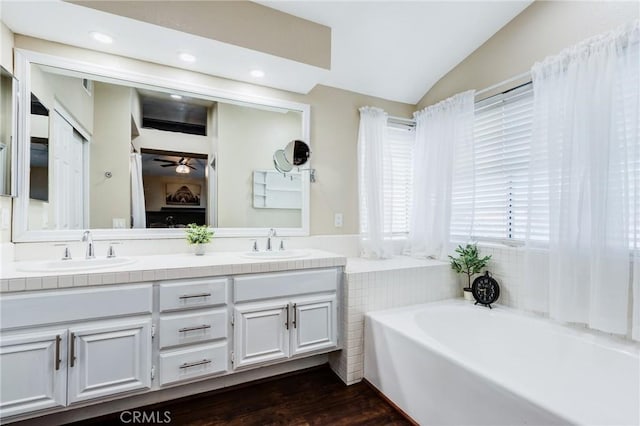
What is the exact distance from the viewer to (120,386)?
1.50 meters

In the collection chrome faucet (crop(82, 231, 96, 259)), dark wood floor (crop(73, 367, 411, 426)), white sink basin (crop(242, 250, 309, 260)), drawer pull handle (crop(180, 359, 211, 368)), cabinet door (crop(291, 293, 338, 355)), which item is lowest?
dark wood floor (crop(73, 367, 411, 426))

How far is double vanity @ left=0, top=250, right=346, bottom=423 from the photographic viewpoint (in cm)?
135

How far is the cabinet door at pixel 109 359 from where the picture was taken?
56.0 inches

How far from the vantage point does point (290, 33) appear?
2.01 meters

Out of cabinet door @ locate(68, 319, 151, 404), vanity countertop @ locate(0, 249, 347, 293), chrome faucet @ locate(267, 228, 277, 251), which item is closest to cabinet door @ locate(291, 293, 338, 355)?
vanity countertop @ locate(0, 249, 347, 293)

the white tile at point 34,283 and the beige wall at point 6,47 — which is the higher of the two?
the beige wall at point 6,47

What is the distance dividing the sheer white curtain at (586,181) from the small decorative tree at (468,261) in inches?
15.1

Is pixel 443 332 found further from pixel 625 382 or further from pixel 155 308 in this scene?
pixel 155 308

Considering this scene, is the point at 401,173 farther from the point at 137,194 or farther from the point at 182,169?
the point at 137,194

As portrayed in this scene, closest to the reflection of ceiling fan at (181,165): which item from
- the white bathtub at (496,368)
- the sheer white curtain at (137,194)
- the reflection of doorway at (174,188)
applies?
the reflection of doorway at (174,188)

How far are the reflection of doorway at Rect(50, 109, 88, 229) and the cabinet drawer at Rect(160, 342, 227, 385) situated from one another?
1029mm

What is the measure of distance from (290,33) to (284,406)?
7.76 feet

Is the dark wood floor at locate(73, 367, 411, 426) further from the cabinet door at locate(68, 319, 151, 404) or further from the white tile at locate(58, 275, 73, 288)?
the white tile at locate(58, 275, 73, 288)

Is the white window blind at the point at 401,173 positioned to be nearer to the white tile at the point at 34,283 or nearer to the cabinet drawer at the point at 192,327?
the cabinet drawer at the point at 192,327
